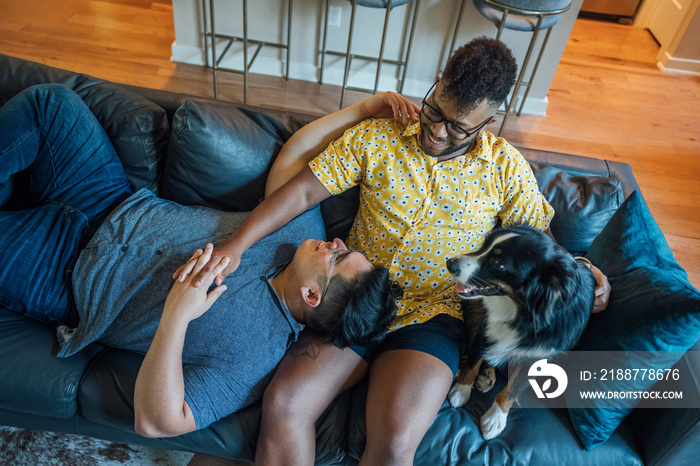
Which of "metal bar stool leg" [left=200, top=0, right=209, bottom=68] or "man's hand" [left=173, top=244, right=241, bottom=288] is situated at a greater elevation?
"man's hand" [left=173, top=244, right=241, bottom=288]

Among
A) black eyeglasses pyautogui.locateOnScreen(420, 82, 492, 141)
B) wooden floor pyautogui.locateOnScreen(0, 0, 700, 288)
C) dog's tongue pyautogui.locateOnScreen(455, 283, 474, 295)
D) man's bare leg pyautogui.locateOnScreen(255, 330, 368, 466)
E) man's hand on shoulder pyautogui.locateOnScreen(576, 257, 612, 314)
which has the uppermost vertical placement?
black eyeglasses pyautogui.locateOnScreen(420, 82, 492, 141)

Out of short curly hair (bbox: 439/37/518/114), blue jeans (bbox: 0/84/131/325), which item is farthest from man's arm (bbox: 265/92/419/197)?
blue jeans (bbox: 0/84/131/325)

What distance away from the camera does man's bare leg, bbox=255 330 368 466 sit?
1.28 m

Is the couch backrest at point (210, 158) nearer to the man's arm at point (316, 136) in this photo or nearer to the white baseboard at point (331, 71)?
the man's arm at point (316, 136)

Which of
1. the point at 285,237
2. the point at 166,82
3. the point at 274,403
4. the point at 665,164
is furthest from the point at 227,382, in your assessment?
the point at 665,164

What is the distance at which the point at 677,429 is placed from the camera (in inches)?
49.4

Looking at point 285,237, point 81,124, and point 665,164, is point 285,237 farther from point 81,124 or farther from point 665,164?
point 665,164

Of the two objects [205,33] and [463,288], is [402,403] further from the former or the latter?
[205,33]

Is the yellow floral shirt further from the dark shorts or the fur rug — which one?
the fur rug

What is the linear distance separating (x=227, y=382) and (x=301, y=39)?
2.83 meters

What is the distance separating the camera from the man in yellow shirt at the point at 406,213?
1.30 meters

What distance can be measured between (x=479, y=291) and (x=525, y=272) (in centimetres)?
15

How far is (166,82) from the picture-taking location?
11.1ft

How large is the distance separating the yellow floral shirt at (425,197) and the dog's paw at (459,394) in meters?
0.23
